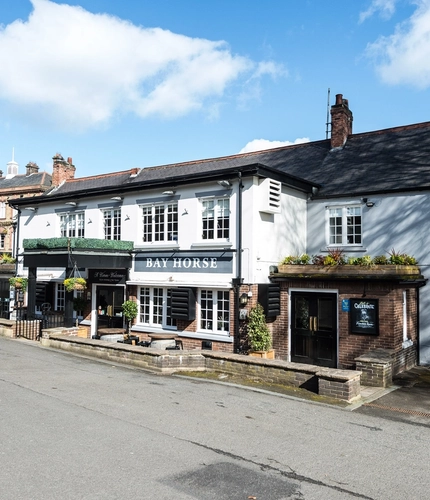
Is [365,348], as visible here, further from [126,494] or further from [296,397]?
[126,494]

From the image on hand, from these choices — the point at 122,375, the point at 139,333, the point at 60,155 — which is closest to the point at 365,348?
the point at 122,375

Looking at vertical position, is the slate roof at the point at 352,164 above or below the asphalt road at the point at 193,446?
above

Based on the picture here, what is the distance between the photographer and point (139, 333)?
1770 cm

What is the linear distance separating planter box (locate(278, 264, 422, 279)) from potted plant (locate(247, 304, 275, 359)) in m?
1.62

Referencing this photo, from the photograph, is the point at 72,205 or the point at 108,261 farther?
the point at 72,205

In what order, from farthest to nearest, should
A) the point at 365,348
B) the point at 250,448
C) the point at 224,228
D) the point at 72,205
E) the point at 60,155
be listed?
the point at 60,155
the point at 72,205
the point at 224,228
the point at 365,348
the point at 250,448

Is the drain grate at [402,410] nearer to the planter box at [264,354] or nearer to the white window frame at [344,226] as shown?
the planter box at [264,354]

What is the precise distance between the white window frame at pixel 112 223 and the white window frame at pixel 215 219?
424cm

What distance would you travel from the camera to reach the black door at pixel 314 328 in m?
14.6

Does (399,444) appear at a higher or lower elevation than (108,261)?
lower

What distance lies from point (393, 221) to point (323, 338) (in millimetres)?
4727

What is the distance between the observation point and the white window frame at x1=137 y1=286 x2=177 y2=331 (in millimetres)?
17188

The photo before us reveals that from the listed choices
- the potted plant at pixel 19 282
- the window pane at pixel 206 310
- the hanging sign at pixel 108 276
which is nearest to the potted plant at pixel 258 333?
the window pane at pixel 206 310

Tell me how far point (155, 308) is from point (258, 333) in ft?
15.3
